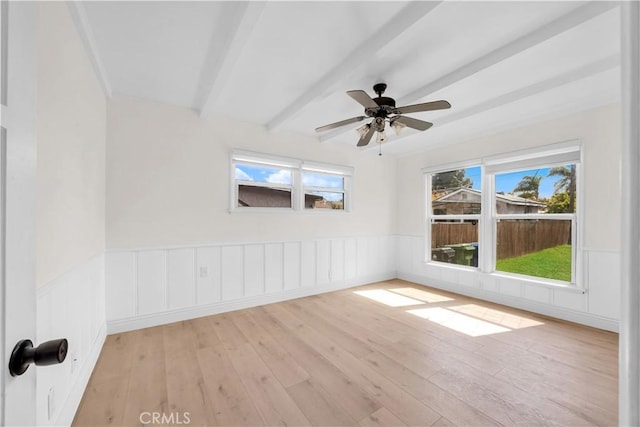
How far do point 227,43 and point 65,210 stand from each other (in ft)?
5.13

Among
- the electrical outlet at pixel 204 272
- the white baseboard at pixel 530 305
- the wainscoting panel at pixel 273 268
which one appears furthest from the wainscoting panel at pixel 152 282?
the white baseboard at pixel 530 305

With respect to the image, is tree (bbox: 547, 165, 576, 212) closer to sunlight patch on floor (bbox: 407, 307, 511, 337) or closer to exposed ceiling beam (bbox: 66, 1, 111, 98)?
sunlight patch on floor (bbox: 407, 307, 511, 337)

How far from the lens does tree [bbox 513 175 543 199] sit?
3486 mm

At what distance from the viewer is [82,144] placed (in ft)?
6.31

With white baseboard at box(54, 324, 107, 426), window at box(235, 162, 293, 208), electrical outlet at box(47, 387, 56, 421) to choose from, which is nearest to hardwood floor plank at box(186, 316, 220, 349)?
white baseboard at box(54, 324, 107, 426)

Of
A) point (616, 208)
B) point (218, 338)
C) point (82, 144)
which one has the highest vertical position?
point (82, 144)

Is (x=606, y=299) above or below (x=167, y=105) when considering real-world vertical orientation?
below

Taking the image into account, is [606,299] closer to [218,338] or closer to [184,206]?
[218,338]

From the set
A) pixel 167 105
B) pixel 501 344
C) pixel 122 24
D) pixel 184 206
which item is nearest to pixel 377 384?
pixel 501 344

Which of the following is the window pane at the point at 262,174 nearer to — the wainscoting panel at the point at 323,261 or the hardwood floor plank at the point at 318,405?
the wainscoting panel at the point at 323,261

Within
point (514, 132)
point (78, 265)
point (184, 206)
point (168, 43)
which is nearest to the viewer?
point (78, 265)

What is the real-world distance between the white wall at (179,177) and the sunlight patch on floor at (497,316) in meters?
2.31

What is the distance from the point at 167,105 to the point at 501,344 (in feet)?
14.3

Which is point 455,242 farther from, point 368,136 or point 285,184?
point 285,184
